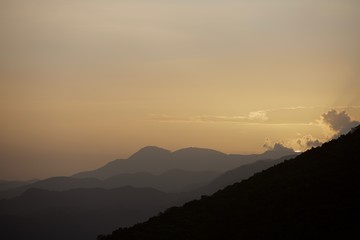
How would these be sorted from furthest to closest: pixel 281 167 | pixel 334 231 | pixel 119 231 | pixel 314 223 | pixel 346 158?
1. pixel 281 167
2. pixel 346 158
3. pixel 119 231
4. pixel 314 223
5. pixel 334 231

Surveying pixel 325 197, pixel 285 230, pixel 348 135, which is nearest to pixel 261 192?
pixel 325 197

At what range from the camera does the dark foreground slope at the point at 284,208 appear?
24703mm

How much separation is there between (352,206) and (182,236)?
463 inches

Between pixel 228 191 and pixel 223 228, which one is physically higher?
pixel 228 191

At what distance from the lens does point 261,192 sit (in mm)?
33500

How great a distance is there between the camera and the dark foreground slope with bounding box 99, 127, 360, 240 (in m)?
24.7

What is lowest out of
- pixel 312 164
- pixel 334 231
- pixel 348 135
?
pixel 334 231

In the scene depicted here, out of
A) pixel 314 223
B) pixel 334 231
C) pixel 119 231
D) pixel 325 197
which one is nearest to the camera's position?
pixel 334 231

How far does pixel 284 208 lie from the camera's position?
93.1 feet

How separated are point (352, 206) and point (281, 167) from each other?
1517 cm

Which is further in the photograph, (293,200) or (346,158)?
(346,158)

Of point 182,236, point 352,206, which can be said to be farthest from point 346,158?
point 182,236

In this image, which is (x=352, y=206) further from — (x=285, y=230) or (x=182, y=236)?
(x=182, y=236)

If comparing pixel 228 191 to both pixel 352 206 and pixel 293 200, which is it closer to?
pixel 293 200
